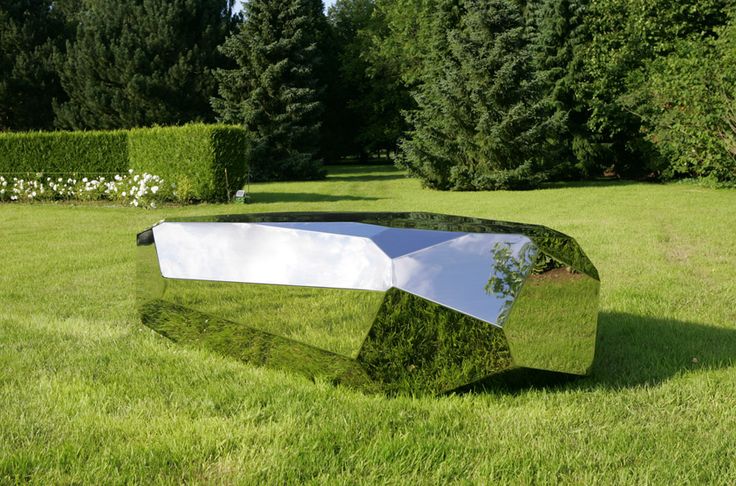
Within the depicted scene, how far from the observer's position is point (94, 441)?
8.44 feet

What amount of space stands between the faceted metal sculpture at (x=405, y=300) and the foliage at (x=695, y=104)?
61.3ft

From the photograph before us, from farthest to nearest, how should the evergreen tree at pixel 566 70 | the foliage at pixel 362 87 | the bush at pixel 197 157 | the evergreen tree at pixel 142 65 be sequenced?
the foliage at pixel 362 87 → the evergreen tree at pixel 142 65 → the evergreen tree at pixel 566 70 → the bush at pixel 197 157

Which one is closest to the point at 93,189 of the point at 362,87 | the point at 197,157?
the point at 197,157

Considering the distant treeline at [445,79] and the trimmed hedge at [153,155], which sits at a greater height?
the distant treeline at [445,79]

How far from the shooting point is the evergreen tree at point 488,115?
67.5ft

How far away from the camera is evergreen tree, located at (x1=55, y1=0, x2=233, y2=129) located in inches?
1150

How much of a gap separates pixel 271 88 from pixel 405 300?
25.7 meters

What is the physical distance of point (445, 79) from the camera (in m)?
22.9

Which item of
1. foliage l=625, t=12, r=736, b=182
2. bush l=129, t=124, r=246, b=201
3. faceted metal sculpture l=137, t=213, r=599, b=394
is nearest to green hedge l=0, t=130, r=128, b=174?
bush l=129, t=124, r=246, b=201

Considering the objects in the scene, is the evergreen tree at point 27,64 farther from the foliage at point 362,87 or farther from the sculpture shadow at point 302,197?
the sculpture shadow at point 302,197

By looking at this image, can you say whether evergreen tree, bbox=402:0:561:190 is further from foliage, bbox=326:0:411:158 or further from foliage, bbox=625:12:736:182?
foliage, bbox=326:0:411:158

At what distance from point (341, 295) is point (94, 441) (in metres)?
1.33

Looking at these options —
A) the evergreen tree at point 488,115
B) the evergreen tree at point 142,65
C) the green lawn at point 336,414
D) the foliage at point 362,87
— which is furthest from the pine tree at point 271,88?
the green lawn at point 336,414

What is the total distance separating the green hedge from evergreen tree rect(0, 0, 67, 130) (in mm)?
17306
